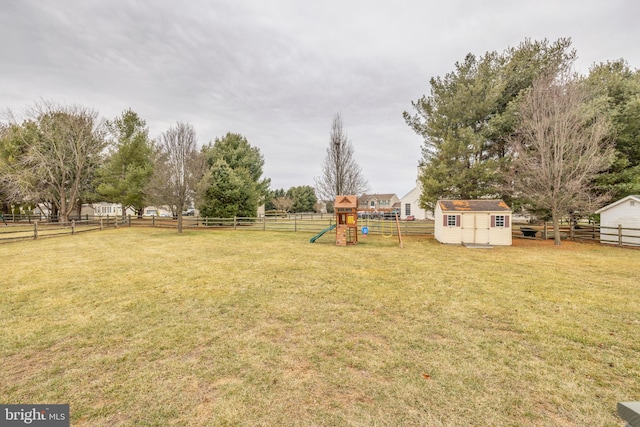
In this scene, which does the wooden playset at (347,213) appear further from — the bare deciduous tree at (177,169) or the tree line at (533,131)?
the bare deciduous tree at (177,169)

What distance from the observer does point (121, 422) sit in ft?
7.75

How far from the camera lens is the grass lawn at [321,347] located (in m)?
2.56

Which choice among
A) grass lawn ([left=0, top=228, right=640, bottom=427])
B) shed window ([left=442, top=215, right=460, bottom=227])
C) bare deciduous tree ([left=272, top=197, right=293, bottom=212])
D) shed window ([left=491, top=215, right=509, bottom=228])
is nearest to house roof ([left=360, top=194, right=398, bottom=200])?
bare deciduous tree ([left=272, top=197, right=293, bottom=212])

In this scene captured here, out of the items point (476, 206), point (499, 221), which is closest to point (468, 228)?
point (476, 206)

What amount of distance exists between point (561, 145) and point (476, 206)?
5.12 m

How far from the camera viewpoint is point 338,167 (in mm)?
27625

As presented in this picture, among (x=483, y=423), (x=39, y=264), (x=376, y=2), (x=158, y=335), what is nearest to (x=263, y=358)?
(x=158, y=335)

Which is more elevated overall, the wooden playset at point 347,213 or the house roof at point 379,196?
the house roof at point 379,196

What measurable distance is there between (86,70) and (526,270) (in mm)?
26534

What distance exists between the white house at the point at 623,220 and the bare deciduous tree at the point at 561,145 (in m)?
0.84

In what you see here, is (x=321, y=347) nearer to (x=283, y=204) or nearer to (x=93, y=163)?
(x=93, y=163)

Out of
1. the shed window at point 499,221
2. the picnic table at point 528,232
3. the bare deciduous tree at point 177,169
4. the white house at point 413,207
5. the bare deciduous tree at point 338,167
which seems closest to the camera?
the shed window at point 499,221

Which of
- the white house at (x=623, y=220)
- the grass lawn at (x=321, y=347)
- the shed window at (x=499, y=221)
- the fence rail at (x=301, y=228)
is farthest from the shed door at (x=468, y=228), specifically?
the grass lawn at (x=321, y=347)

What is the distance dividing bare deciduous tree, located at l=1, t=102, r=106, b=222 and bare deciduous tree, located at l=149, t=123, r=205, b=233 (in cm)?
976
